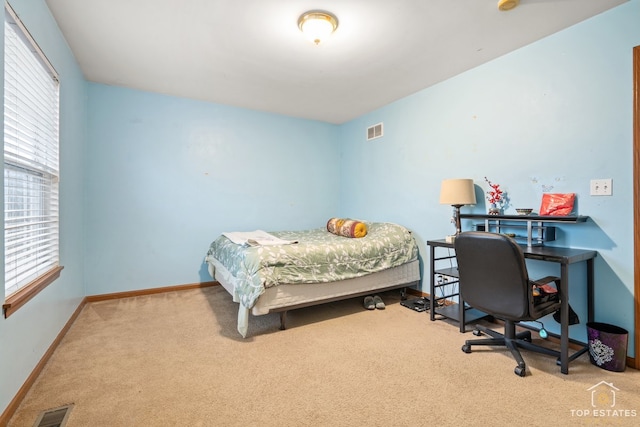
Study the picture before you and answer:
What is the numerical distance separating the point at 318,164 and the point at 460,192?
252cm

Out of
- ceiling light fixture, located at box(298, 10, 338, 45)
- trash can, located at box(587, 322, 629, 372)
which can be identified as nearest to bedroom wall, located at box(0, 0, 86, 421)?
ceiling light fixture, located at box(298, 10, 338, 45)

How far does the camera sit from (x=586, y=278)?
2182 millimetres

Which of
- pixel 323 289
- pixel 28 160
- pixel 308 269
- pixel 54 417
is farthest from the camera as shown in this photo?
pixel 323 289

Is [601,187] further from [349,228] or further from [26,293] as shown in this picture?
[26,293]

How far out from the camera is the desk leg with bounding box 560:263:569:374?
1.88 metres

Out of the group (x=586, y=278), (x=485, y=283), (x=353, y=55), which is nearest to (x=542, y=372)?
(x=485, y=283)

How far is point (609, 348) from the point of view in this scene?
1.90m

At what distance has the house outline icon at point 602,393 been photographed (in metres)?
1.61

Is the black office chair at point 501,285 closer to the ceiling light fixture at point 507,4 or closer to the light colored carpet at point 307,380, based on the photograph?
the light colored carpet at point 307,380

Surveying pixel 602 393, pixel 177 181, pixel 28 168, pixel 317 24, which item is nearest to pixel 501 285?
pixel 602 393

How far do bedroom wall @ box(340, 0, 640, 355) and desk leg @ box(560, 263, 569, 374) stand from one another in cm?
47

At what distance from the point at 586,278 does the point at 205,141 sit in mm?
4134

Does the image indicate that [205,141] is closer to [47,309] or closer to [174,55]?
[174,55]

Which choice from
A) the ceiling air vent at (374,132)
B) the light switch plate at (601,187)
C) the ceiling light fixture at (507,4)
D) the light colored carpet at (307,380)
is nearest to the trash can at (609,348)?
the light colored carpet at (307,380)
